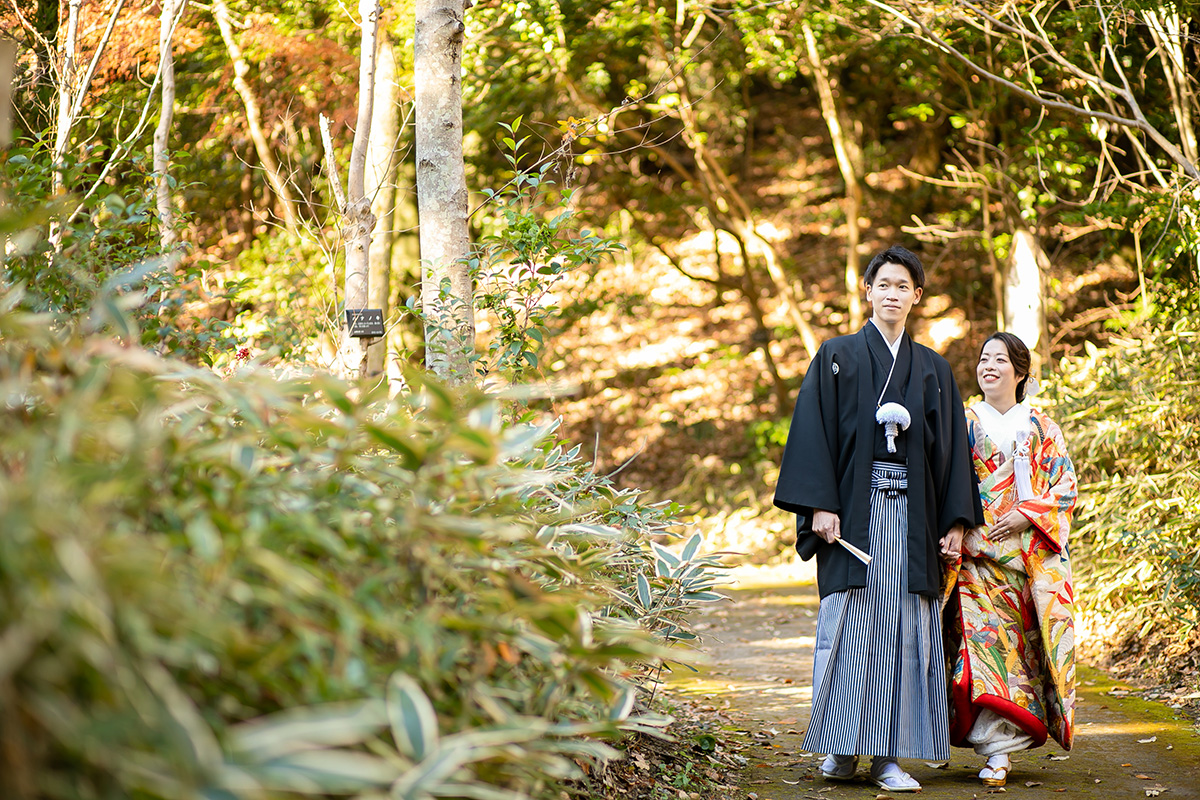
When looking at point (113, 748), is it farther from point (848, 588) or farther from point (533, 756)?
point (848, 588)

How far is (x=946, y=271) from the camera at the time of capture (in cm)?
1092

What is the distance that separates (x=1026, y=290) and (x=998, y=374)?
4.35 meters

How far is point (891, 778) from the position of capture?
321 centimetres

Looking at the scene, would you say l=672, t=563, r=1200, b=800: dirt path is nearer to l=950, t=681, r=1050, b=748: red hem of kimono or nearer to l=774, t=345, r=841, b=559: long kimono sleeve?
l=950, t=681, r=1050, b=748: red hem of kimono

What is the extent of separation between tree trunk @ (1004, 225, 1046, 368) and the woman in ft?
13.6

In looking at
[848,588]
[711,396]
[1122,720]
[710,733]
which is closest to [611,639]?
[848,588]

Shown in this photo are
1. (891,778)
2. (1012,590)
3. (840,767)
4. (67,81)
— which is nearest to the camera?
(891,778)

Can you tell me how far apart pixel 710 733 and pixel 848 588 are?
0.75 meters

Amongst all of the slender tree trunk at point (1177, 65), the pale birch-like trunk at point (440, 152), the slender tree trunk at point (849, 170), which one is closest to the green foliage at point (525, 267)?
the pale birch-like trunk at point (440, 152)

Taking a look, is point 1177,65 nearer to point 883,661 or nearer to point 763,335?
point 883,661

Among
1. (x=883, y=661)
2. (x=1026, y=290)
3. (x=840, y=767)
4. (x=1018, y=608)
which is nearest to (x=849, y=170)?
(x=1026, y=290)

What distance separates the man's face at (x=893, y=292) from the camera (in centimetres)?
346

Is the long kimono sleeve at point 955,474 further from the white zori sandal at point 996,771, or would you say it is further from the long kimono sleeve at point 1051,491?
the white zori sandal at point 996,771

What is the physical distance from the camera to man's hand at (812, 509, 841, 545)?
3.31 meters
